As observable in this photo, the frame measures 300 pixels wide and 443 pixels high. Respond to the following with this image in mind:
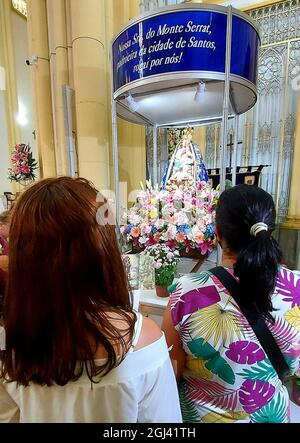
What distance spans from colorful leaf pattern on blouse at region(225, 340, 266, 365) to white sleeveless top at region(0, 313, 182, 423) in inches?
9.5

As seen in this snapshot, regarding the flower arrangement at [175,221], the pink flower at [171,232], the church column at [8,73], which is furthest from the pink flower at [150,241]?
the church column at [8,73]

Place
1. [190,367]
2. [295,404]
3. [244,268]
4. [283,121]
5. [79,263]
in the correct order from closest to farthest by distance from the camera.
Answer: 1. [79,263]
2. [244,268]
3. [190,367]
4. [295,404]
5. [283,121]

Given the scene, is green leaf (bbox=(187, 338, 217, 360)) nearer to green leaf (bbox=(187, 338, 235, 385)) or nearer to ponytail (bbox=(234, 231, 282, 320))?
green leaf (bbox=(187, 338, 235, 385))

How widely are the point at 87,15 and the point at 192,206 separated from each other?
259 cm

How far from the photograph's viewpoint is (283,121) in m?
3.26

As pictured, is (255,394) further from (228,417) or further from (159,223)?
(159,223)

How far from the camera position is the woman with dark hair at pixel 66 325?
486 millimetres

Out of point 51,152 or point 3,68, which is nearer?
point 51,152

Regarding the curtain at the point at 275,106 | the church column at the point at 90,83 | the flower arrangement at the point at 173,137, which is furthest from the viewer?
the flower arrangement at the point at 173,137

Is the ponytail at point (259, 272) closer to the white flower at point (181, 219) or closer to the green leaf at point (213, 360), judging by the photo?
the green leaf at point (213, 360)

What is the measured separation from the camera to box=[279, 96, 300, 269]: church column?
3186 mm

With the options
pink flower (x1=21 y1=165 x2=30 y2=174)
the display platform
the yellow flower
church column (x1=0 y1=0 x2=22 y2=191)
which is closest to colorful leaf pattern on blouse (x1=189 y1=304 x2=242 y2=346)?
the yellow flower

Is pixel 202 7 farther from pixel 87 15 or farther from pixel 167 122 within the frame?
pixel 87 15

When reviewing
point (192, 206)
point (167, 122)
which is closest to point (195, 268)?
point (192, 206)
